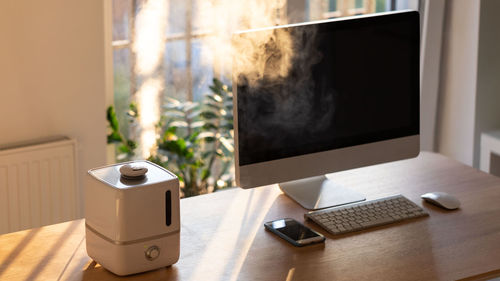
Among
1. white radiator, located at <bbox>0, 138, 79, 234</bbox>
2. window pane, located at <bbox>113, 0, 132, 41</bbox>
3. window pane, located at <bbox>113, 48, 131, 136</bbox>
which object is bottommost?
white radiator, located at <bbox>0, 138, 79, 234</bbox>

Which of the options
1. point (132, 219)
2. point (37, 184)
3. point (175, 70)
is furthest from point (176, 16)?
point (132, 219)

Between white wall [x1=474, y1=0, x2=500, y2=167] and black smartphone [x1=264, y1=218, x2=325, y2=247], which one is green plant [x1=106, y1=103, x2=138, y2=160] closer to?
black smartphone [x1=264, y1=218, x2=325, y2=247]

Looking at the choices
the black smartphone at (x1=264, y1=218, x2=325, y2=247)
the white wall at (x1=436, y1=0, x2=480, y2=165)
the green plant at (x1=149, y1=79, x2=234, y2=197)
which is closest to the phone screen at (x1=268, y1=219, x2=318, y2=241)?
the black smartphone at (x1=264, y1=218, x2=325, y2=247)

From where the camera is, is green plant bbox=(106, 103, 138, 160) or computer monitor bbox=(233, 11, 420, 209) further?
green plant bbox=(106, 103, 138, 160)

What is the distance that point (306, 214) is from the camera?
6.68 feet

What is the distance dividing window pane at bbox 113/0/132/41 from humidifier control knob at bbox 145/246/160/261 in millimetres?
1395

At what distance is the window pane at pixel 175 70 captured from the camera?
3.06m

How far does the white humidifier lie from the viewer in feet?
5.51

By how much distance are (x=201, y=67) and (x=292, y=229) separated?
134cm

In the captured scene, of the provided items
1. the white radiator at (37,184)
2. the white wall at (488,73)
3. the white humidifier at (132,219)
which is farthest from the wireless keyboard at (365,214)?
the white wall at (488,73)

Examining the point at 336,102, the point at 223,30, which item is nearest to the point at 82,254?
the point at 336,102

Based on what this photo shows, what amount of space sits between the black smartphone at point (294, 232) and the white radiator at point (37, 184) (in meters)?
1.01

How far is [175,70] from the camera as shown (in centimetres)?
309

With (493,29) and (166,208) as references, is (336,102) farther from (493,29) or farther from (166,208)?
(493,29)
